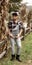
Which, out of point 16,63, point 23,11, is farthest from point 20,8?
point 16,63

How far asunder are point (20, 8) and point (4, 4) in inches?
297

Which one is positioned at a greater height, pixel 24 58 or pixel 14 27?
pixel 14 27

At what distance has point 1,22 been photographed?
30.7 ft

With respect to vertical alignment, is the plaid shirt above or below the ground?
above

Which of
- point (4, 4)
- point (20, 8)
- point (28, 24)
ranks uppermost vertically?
point (4, 4)

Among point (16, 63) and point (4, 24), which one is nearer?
point (16, 63)

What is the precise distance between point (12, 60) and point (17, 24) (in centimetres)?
127

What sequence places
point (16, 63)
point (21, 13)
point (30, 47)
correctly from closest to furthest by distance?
point (16, 63) < point (30, 47) < point (21, 13)

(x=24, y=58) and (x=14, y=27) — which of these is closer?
(x=14, y=27)

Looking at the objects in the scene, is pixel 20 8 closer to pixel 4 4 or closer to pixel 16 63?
pixel 4 4

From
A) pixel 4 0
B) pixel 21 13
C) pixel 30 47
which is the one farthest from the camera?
pixel 21 13

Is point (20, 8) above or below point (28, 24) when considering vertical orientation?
above

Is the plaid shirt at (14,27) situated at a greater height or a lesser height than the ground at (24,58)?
greater

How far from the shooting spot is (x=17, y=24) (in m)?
8.67
